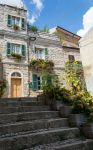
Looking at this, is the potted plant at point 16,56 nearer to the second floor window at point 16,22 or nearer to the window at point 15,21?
the second floor window at point 16,22

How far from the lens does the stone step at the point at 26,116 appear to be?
6.22 meters

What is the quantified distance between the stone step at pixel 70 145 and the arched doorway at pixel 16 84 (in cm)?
1563

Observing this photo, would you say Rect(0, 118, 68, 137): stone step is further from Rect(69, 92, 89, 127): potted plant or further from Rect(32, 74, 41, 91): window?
Rect(32, 74, 41, 91): window

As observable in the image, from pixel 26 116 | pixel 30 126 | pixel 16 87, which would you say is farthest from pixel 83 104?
pixel 16 87

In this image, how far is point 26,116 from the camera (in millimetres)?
6633

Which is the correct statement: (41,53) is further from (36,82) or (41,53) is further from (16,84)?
(16,84)

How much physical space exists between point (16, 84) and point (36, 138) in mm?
16264

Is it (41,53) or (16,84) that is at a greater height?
(41,53)

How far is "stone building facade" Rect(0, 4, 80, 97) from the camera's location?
21.4 metres

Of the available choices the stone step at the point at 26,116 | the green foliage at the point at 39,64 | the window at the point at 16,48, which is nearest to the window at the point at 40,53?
the green foliage at the point at 39,64

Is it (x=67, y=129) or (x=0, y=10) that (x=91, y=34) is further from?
(x=0, y=10)

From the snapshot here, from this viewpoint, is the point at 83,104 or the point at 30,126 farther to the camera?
the point at 83,104

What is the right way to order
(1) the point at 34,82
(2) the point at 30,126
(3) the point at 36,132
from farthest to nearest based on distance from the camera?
(1) the point at 34,82
(2) the point at 30,126
(3) the point at 36,132

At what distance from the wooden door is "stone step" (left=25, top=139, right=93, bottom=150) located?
1559 centimetres
